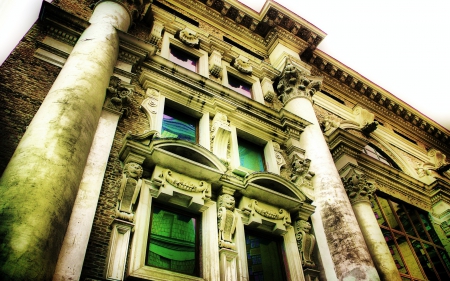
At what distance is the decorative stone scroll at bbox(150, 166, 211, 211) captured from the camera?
23.1ft

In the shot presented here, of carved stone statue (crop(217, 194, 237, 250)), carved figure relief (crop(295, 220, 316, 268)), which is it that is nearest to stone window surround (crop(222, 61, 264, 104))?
carved figure relief (crop(295, 220, 316, 268))

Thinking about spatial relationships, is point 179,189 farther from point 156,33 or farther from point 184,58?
point 156,33

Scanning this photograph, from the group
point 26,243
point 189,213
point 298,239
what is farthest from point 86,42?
point 298,239

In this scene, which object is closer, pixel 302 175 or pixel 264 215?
pixel 264 215

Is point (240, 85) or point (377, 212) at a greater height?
point (240, 85)

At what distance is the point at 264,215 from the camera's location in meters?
8.20

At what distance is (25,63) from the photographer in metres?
7.78

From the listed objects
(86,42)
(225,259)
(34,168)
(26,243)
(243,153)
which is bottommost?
(26,243)

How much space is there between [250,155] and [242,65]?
471 cm

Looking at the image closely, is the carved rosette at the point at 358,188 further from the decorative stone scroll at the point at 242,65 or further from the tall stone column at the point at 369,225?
the decorative stone scroll at the point at 242,65

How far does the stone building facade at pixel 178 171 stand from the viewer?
526 centimetres

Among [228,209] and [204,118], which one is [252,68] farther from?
[228,209]

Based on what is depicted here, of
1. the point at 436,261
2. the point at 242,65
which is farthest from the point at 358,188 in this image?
the point at 242,65

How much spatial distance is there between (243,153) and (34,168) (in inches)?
260
